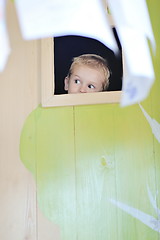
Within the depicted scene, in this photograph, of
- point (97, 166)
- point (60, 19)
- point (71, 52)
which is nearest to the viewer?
point (60, 19)

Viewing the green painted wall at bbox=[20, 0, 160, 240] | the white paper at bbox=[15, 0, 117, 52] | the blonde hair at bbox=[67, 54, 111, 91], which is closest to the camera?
the white paper at bbox=[15, 0, 117, 52]

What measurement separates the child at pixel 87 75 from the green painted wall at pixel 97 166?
0.09 m

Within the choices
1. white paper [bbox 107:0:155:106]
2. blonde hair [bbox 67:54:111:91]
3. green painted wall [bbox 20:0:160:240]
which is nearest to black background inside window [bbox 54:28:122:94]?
blonde hair [bbox 67:54:111:91]

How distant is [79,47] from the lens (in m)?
1.33

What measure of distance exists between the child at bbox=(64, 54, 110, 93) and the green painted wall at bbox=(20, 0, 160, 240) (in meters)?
0.09

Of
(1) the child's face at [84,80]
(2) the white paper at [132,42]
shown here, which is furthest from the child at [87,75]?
(2) the white paper at [132,42]

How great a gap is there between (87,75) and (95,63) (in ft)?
0.21

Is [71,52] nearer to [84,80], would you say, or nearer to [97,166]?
[84,80]

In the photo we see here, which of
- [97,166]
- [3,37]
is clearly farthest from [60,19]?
[97,166]

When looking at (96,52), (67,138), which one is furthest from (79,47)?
(67,138)

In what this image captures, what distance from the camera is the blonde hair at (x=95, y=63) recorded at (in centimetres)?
128

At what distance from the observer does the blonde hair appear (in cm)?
128

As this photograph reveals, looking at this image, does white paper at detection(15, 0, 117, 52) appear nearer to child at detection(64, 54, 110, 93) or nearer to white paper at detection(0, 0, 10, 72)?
white paper at detection(0, 0, 10, 72)

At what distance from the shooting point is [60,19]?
1.35 ft
